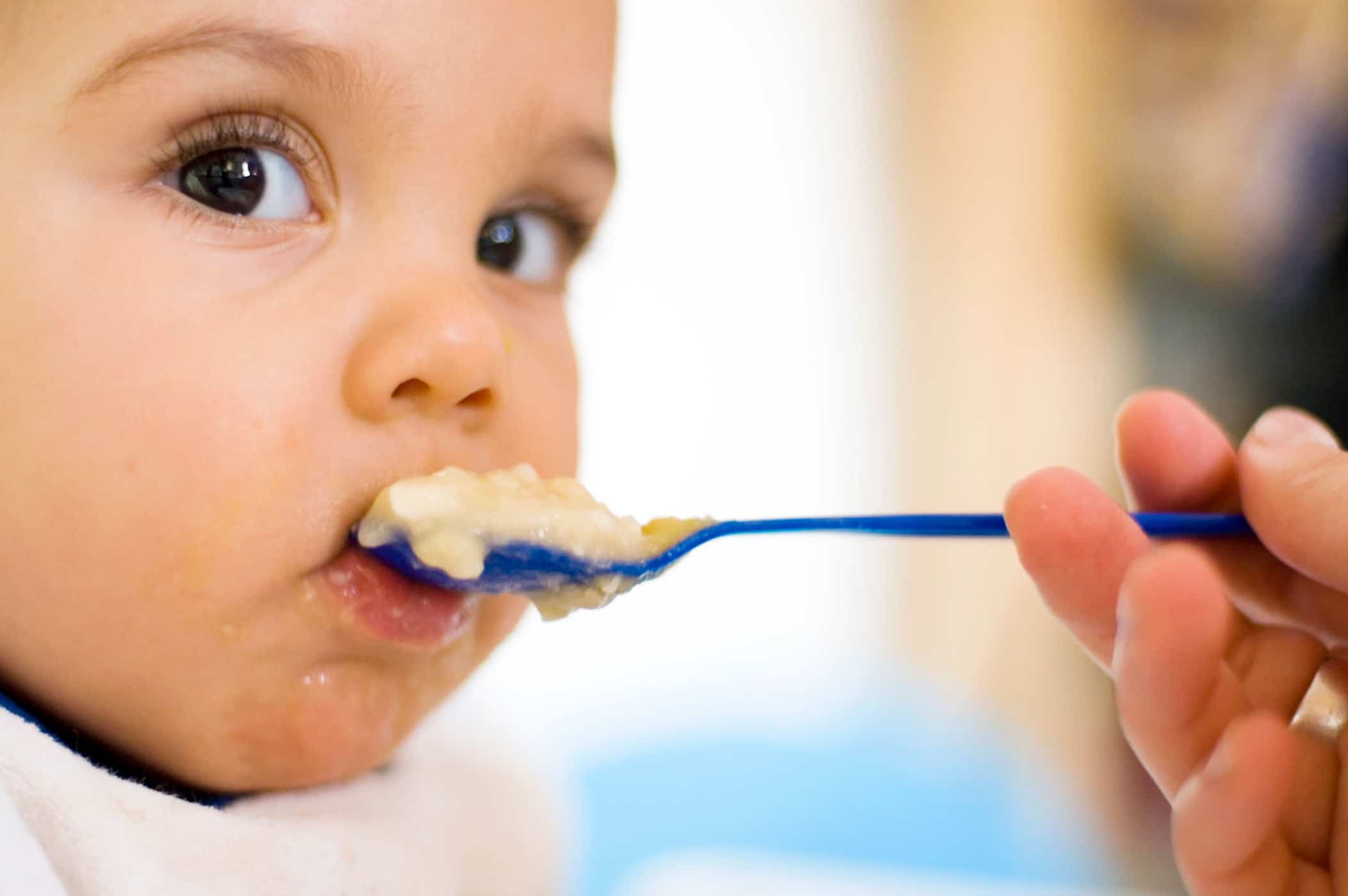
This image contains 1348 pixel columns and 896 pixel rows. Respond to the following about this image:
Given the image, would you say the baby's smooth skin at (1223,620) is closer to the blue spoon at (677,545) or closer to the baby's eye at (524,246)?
the blue spoon at (677,545)

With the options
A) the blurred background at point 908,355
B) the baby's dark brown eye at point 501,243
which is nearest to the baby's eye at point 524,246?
the baby's dark brown eye at point 501,243

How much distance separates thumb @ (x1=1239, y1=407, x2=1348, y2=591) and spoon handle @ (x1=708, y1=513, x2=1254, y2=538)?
2cm

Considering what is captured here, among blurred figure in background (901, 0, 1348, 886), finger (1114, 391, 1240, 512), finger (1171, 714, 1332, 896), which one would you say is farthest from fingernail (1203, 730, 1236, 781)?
blurred figure in background (901, 0, 1348, 886)

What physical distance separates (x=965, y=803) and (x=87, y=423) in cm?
155

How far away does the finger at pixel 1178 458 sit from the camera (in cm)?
71

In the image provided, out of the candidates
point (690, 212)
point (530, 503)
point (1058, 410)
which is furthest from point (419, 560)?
point (1058, 410)

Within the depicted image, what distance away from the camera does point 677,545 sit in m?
0.66

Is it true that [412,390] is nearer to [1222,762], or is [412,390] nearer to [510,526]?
[510,526]

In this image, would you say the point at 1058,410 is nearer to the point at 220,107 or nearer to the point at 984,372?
the point at 984,372

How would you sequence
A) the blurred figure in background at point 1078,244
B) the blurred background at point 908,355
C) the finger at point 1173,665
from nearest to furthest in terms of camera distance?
the finger at point 1173,665 < the blurred background at point 908,355 < the blurred figure in background at point 1078,244

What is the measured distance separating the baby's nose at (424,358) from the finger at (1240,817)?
0.41 meters

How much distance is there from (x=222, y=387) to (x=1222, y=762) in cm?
50

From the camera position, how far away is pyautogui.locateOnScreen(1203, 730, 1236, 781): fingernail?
52cm

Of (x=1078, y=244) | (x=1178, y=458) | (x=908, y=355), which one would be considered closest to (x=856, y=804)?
(x=908, y=355)
